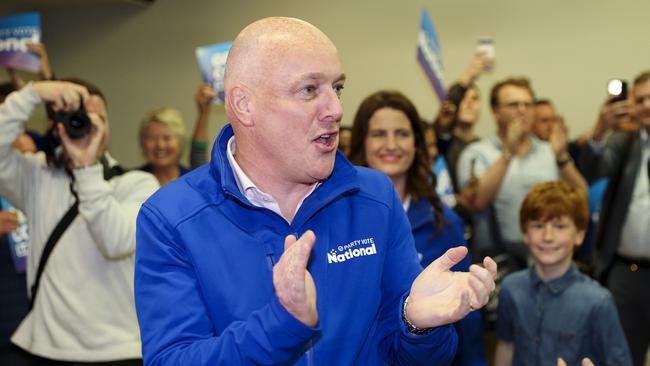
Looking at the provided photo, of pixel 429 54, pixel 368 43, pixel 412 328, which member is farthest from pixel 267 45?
pixel 368 43

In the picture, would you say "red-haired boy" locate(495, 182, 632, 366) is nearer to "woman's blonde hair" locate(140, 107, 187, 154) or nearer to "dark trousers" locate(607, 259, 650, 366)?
"dark trousers" locate(607, 259, 650, 366)

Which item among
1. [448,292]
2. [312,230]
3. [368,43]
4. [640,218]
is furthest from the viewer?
[368,43]

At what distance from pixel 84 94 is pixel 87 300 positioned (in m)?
0.76

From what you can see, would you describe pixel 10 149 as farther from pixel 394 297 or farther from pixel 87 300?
pixel 394 297

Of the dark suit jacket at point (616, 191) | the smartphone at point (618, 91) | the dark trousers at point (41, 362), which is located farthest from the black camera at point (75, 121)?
the smartphone at point (618, 91)

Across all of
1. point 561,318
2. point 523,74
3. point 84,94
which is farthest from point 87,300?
point 523,74

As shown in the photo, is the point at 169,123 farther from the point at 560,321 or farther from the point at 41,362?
the point at 560,321

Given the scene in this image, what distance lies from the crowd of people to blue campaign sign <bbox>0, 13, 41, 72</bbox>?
0.06 m

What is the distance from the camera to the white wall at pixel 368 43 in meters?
A: 6.33

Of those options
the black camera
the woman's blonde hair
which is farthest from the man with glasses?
the black camera

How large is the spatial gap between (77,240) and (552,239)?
1.72m

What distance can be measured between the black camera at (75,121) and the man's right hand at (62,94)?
0.02 m

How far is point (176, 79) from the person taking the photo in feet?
25.0

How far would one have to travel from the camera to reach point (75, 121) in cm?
266
